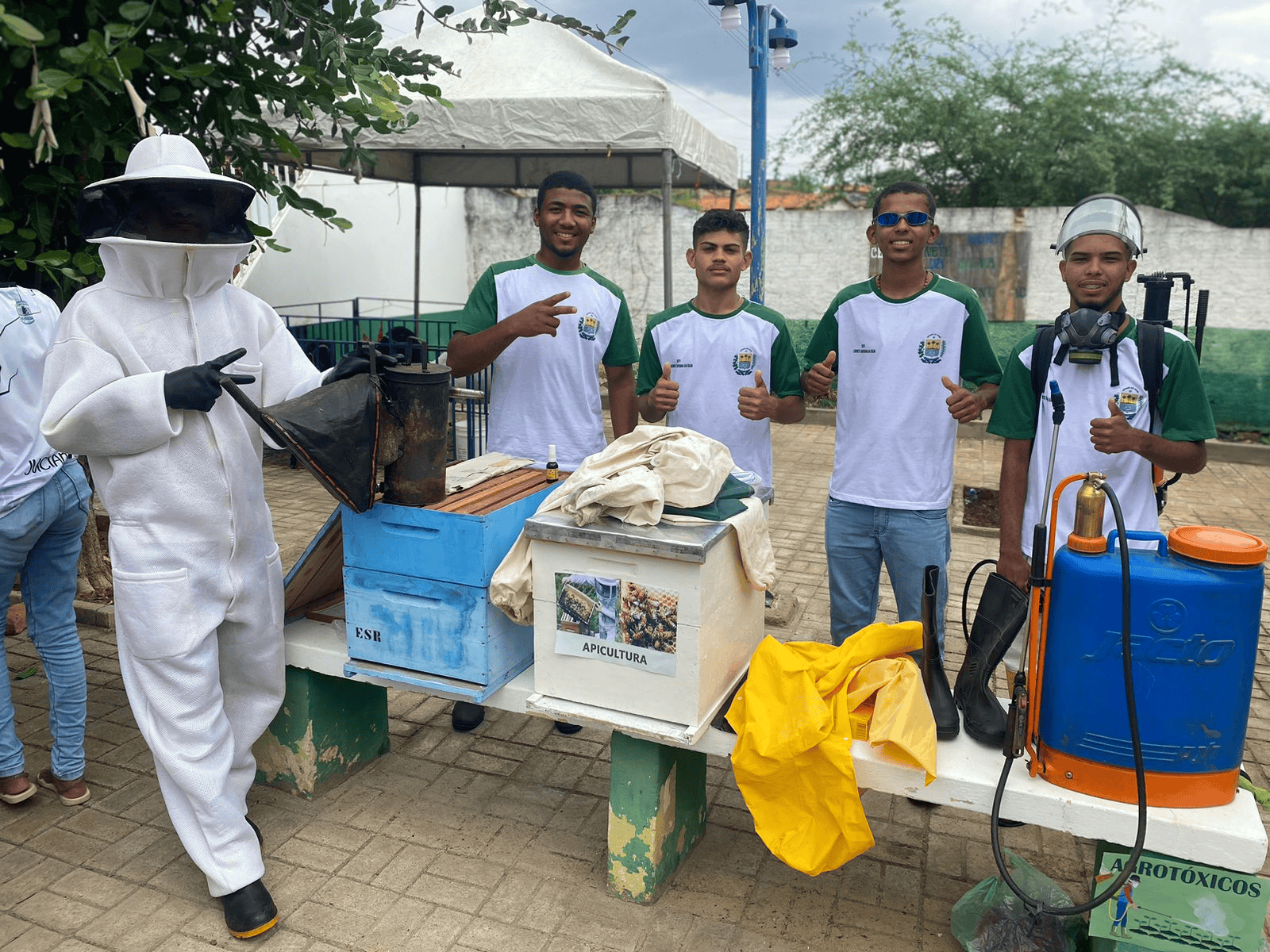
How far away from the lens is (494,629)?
122 inches

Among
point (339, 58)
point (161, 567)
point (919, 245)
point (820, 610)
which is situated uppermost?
point (339, 58)

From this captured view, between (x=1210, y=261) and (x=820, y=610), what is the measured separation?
A: 1002 cm

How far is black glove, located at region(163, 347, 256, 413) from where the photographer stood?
271 cm

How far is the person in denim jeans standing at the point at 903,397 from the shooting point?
11.6 ft

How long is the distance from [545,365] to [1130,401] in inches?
87.1

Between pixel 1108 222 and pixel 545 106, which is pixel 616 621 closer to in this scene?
pixel 1108 222

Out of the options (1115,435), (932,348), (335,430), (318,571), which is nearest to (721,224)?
(932,348)

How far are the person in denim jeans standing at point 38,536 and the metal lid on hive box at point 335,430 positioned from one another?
3.50 feet

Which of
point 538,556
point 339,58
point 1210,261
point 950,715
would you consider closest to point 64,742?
point 538,556

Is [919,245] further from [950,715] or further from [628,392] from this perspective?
[950,715]

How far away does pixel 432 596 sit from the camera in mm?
3090

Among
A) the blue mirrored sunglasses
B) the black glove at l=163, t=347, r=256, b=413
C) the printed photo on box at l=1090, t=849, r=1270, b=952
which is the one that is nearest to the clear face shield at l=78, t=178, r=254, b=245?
the black glove at l=163, t=347, r=256, b=413

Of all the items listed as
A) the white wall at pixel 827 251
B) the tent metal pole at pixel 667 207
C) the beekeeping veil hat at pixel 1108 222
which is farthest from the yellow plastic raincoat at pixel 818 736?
the white wall at pixel 827 251

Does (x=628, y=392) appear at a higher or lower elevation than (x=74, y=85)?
lower
